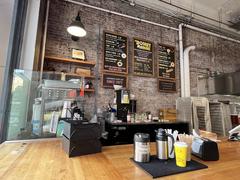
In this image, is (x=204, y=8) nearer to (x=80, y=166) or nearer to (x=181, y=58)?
(x=181, y=58)

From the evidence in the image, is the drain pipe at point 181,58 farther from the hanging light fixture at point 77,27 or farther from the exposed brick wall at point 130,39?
the hanging light fixture at point 77,27

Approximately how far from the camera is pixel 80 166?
40.7 inches

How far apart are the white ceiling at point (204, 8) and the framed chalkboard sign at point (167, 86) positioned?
5.76 ft

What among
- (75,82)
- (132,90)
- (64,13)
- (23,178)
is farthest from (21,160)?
(64,13)

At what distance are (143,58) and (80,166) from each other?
2.98 m

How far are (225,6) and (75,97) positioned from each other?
4.27 metres

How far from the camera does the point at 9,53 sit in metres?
1.83

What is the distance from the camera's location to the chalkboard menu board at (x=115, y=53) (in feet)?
10.8

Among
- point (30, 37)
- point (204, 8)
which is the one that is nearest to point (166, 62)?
point (204, 8)

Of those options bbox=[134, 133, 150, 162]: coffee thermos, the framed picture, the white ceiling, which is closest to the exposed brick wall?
the framed picture

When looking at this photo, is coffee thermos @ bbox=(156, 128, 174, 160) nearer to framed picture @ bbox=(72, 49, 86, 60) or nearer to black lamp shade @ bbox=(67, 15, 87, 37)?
black lamp shade @ bbox=(67, 15, 87, 37)

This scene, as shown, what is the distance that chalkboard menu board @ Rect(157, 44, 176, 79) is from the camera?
3.79m

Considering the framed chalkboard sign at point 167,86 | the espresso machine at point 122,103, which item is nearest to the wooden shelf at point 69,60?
the espresso machine at point 122,103

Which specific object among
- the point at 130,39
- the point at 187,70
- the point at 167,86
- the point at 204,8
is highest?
the point at 204,8
